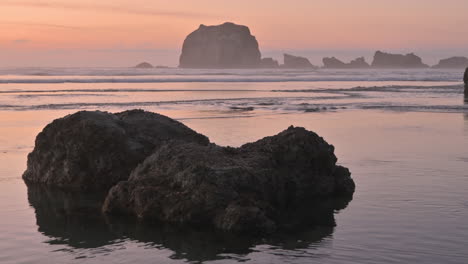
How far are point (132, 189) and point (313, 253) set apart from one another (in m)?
3.54

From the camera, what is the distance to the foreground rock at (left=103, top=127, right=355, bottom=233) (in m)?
9.38

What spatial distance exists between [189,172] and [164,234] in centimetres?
128

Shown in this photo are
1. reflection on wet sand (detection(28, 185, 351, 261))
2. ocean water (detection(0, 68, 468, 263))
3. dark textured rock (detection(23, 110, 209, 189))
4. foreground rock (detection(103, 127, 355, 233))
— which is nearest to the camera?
ocean water (detection(0, 68, 468, 263))

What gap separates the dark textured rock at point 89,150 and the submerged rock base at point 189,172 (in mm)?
19

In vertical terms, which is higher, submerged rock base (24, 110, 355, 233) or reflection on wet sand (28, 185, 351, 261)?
submerged rock base (24, 110, 355, 233)

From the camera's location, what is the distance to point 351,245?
8117 mm

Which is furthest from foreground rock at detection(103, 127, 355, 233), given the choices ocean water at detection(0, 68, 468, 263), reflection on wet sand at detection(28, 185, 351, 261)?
ocean water at detection(0, 68, 468, 263)

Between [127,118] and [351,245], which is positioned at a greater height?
[127,118]

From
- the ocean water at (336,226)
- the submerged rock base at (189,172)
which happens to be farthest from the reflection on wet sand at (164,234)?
the submerged rock base at (189,172)

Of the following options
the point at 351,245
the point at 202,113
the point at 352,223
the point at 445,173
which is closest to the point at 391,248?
the point at 351,245

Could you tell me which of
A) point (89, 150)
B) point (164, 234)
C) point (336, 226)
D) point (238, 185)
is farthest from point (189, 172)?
point (89, 150)

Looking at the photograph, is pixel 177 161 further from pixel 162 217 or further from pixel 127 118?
pixel 127 118

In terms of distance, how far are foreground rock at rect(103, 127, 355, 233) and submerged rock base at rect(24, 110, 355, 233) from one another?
0.05 feet

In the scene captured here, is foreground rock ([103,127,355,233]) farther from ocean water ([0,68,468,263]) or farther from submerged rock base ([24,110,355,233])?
ocean water ([0,68,468,263])
